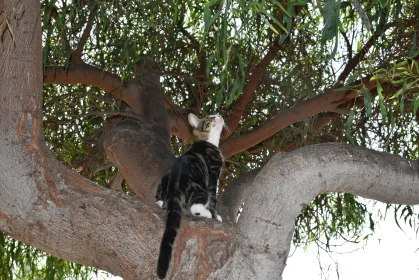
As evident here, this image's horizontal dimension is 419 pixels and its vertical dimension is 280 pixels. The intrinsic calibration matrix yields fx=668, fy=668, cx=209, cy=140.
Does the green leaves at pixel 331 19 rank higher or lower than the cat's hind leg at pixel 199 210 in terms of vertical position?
higher

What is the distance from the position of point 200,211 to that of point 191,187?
0.13 m

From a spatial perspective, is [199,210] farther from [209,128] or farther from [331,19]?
[331,19]

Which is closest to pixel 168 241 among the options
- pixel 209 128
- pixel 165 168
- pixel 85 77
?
pixel 165 168

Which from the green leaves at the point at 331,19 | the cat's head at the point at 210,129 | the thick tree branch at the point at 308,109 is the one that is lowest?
the green leaves at the point at 331,19

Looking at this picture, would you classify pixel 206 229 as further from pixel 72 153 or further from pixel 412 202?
pixel 72 153

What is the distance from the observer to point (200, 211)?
3113mm

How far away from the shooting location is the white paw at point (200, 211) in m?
3.10

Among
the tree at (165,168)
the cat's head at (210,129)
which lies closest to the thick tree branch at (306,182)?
the tree at (165,168)

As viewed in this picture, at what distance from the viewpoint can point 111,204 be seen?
8.79 feet

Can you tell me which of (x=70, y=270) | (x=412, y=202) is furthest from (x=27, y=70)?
(x=70, y=270)

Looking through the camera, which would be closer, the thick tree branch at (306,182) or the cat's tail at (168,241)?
the cat's tail at (168,241)

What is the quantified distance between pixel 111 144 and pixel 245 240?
1.29m

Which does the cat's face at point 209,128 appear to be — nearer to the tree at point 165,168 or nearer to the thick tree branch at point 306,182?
the tree at point 165,168

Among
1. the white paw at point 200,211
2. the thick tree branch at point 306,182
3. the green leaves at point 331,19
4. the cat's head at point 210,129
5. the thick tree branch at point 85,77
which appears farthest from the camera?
the thick tree branch at point 85,77
